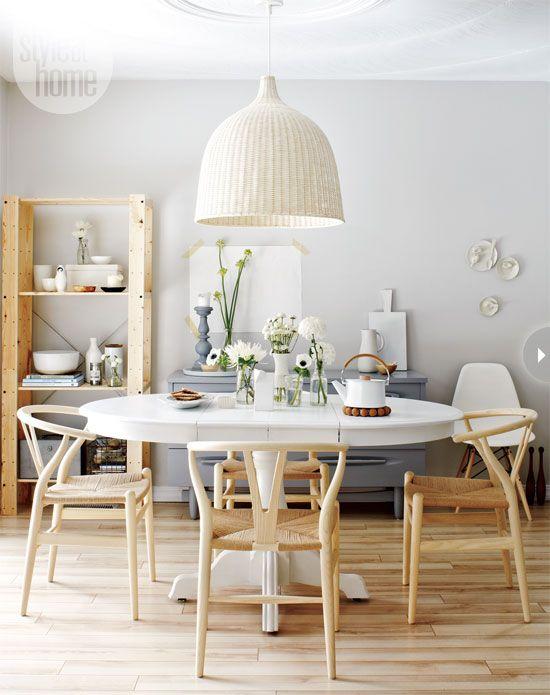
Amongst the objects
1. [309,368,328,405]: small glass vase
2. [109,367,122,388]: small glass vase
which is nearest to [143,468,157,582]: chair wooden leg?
[309,368,328,405]: small glass vase

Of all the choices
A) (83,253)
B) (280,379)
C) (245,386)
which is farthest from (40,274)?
(280,379)

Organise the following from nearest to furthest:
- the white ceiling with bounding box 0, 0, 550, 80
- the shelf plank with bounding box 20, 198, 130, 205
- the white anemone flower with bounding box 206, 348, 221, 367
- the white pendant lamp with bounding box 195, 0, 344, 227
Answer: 1. the white pendant lamp with bounding box 195, 0, 344, 227
2. the white ceiling with bounding box 0, 0, 550, 80
3. the white anemone flower with bounding box 206, 348, 221, 367
4. the shelf plank with bounding box 20, 198, 130, 205

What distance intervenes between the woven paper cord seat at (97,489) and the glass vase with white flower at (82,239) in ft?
6.13

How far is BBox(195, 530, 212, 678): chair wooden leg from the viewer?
8.81 ft

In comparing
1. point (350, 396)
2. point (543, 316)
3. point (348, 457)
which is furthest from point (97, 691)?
point (543, 316)

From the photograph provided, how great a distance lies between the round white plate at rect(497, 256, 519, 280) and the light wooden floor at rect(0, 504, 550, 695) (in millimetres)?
1889

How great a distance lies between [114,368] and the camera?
4.86 meters

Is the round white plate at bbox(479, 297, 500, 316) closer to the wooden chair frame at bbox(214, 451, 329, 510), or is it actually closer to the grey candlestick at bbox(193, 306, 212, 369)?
the grey candlestick at bbox(193, 306, 212, 369)

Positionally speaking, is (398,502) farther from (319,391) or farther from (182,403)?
(182,403)

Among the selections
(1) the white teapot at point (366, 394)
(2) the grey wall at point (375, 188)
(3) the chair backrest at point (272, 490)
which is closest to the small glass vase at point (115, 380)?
(2) the grey wall at point (375, 188)

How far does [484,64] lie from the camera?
472cm

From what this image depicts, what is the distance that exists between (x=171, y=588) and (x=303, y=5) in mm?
2640

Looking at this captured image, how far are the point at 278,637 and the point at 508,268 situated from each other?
3.00 m

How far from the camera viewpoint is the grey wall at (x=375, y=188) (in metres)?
5.06
